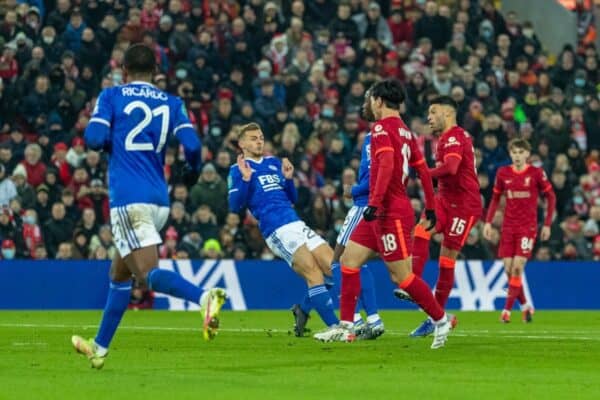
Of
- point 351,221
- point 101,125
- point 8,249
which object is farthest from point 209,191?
point 101,125

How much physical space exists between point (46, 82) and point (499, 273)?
8.49m

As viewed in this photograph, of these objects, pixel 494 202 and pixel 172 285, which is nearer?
pixel 172 285

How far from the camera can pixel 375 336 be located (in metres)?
15.7

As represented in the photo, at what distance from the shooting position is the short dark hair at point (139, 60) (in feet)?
38.7

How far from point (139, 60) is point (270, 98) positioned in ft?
53.0

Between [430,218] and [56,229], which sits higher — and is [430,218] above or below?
above

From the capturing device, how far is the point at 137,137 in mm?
11727

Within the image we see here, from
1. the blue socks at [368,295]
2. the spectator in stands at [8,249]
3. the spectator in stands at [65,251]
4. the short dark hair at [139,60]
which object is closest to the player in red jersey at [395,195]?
the blue socks at [368,295]

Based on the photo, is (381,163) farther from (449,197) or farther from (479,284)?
(479,284)

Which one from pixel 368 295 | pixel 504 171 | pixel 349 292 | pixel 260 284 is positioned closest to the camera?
pixel 349 292

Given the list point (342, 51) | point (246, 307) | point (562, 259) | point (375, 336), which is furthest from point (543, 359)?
point (342, 51)

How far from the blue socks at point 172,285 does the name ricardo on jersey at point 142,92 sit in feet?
4.61

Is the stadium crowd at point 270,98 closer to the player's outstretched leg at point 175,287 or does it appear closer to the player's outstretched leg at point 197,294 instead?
the player's outstretched leg at point 175,287

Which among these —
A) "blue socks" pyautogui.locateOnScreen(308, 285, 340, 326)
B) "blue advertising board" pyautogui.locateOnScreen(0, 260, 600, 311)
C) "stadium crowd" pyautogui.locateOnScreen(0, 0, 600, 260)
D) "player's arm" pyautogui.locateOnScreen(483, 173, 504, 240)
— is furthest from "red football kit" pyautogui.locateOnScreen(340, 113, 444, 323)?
"blue advertising board" pyautogui.locateOnScreen(0, 260, 600, 311)
